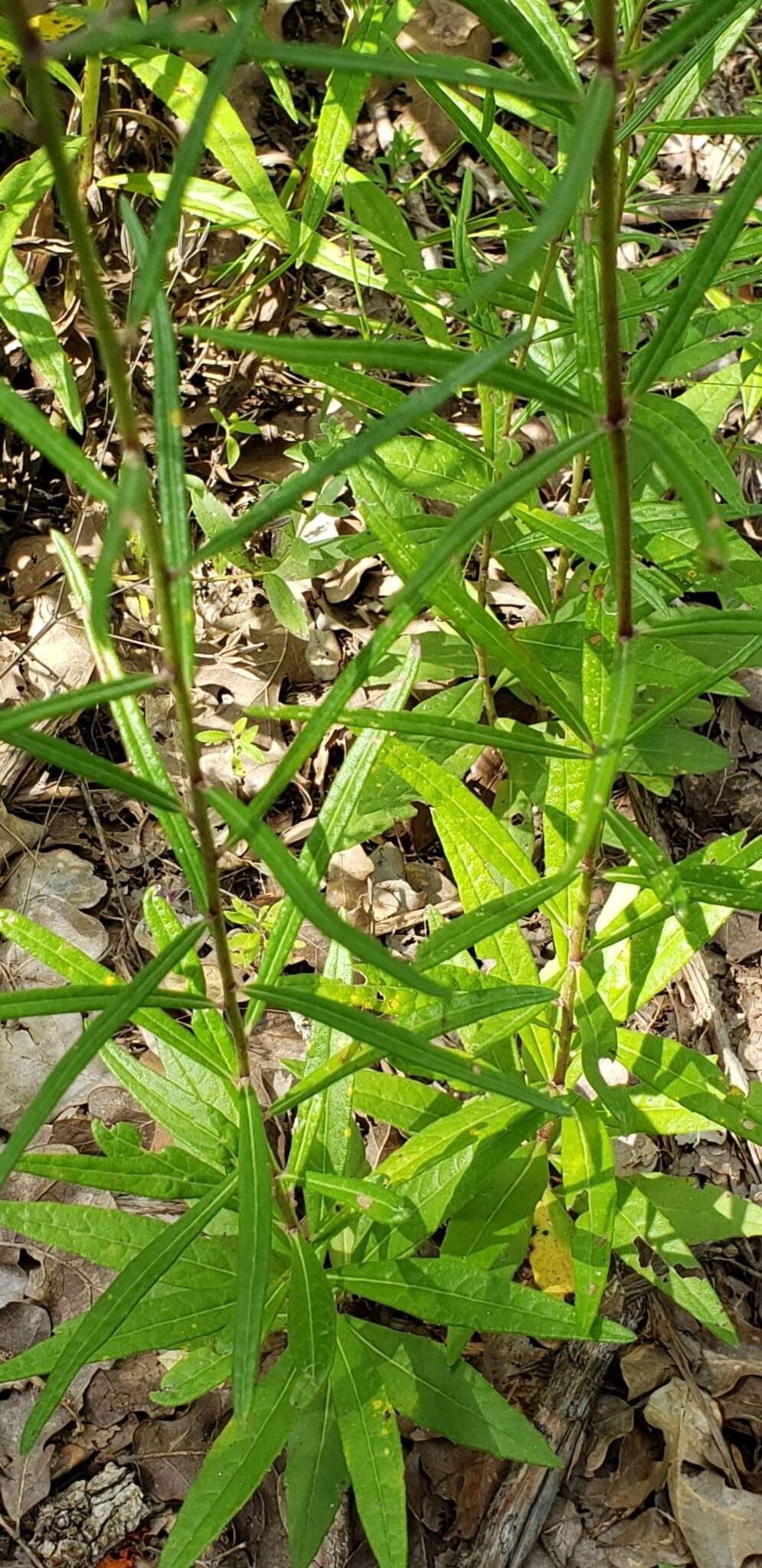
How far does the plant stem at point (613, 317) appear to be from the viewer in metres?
1.06

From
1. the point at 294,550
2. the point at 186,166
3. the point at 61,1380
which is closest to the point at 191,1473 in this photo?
the point at 61,1380

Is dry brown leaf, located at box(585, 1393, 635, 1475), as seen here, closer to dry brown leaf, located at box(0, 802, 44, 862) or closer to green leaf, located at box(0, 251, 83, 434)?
dry brown leaf, located at box(0, 802, 44, 862)

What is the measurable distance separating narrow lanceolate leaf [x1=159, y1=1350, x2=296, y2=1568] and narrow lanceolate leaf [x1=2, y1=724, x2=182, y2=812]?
3.34 feet

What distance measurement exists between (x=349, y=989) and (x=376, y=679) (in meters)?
1.04

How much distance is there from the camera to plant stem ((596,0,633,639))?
106cm

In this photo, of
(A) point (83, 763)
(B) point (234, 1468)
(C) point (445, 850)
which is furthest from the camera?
(C) point (445, 850)

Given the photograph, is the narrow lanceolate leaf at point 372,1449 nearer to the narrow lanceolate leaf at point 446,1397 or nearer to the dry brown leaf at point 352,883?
the narrow lanceolate leaf at point 446,1397

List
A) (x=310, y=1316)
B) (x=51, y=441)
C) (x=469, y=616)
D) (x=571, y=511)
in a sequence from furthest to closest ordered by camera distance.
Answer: (x=571, y=511) → (x=310, y=1316) → (x=469, y=616) → (x=51, y=441)

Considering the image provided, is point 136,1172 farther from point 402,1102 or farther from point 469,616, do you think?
point 469,616

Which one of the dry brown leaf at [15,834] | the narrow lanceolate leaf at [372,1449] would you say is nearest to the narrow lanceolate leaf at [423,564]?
the narrow lanceolate leaf at [372,1449]

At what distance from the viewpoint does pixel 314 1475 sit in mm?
2059

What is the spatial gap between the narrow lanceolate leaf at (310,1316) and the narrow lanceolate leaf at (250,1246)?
29 cm

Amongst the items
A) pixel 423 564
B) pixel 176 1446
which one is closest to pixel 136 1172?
pixel 176 1446

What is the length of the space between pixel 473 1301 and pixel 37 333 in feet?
7.06
